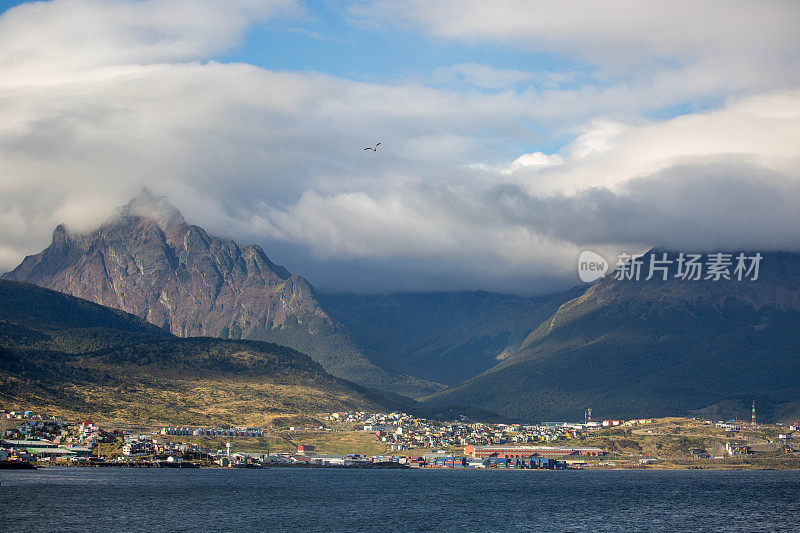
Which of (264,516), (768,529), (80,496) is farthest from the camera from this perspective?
(80,496)

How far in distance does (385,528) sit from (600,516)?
4466cm

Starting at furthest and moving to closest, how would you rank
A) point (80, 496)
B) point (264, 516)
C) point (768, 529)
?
point (80, 496)
point (264, 516)
point (768, 529)

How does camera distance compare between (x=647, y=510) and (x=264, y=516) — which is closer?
(x=264, y=516)

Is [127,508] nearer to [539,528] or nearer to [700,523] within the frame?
[539,528]

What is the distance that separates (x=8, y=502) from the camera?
17538 centimetres

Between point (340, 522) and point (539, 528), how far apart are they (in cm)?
3317

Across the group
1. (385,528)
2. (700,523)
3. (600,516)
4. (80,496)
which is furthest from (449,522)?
(80,496)

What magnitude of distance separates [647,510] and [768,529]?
34.8 meters

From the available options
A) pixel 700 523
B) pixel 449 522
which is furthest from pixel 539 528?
pixel 700 523

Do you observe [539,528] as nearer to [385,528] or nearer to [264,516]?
[385,528]

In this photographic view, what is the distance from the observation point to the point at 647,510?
19212cm

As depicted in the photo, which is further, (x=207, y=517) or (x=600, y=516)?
(x=600, y=516)

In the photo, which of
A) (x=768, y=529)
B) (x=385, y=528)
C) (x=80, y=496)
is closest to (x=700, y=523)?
(x=768, y=529)

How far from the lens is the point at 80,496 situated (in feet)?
625
